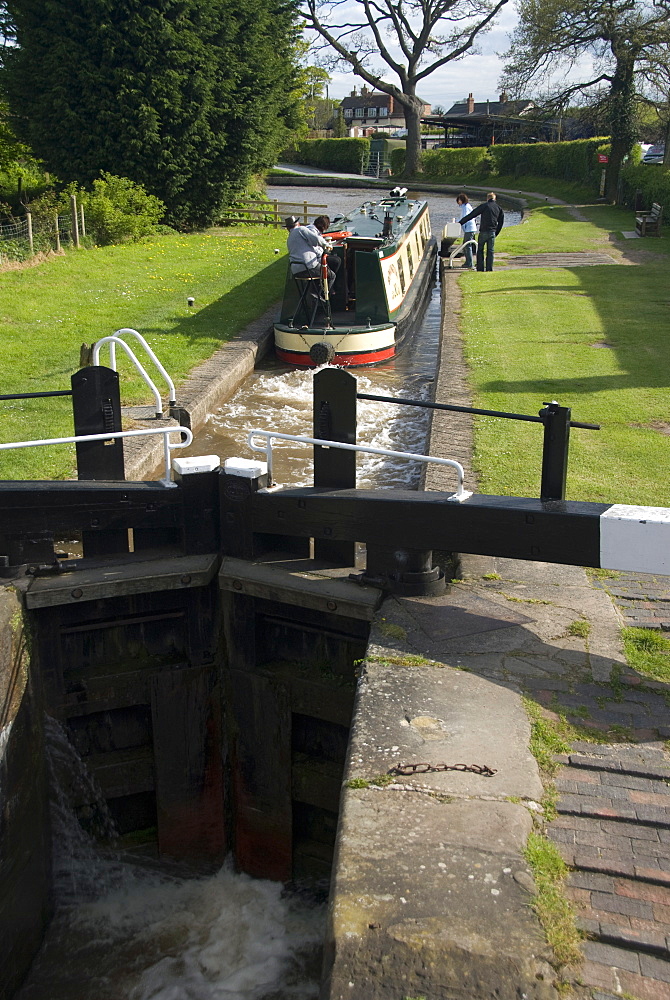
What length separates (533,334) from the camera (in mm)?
12844

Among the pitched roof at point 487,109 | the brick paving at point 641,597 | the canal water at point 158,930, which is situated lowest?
the canal water at point 158,930

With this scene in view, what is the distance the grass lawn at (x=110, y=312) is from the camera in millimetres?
8922

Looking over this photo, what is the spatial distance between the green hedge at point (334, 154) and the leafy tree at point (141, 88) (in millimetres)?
29235

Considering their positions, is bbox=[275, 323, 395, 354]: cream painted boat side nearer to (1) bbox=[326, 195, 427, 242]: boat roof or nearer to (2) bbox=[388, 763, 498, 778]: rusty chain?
(1) bbox=[326, 195, 427, 242]: boat roof

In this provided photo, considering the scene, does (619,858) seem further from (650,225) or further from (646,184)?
(646,184)

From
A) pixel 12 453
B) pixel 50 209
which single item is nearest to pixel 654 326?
pixel 12 453

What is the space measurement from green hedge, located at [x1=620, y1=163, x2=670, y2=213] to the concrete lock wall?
25.3m

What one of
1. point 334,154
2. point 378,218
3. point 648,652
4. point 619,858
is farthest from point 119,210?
point 334,154

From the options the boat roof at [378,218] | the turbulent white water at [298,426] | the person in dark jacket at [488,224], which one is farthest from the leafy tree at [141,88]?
the turbulent white water at [298,426]

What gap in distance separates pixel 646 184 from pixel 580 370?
22.4 meters

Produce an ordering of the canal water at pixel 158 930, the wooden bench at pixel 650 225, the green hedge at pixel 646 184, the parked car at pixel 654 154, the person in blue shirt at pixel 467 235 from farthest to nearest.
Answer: the parked car at pixel 654 154 → the green hedge at pixel 646 184 → the wooden bench at pixel 650 225 → the person in blue shirt at pixel 467 235 → the canal water at pixel 158 930

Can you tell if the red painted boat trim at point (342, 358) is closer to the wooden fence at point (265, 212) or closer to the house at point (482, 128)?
the wooden fence at point (265, 212)

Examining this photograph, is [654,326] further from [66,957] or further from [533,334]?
[66,957]

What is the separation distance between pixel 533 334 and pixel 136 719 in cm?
878
